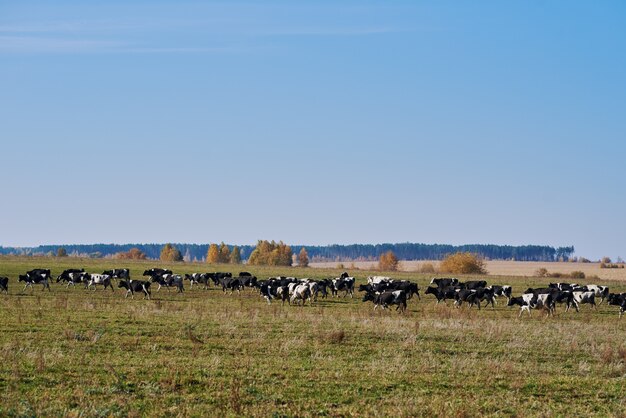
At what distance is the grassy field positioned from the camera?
523 inches

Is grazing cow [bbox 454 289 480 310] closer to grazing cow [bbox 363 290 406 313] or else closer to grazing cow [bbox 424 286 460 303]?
grazing cow [bbox 424 286 460 303]

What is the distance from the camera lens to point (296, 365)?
1733 cm

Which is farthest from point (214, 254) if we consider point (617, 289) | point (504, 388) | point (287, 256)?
point (504, 388)

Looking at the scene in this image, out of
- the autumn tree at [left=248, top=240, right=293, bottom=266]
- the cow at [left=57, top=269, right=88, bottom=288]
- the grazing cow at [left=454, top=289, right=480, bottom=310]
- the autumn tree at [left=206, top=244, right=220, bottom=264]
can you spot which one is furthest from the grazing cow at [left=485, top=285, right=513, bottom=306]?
the autumn tree at [left=206, top=244, right=220, bottom=264]

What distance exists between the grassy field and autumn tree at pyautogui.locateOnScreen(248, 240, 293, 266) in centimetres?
11787

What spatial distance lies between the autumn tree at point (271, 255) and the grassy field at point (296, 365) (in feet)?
387

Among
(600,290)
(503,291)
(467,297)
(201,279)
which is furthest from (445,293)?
(201,279)

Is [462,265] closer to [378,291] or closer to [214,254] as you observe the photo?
[378,291]

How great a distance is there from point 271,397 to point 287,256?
14333cm

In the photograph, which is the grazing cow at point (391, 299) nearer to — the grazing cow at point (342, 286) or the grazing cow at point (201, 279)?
the grazing cow at point (342, 286)

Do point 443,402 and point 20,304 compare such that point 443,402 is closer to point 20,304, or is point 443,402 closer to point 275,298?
point 20,304

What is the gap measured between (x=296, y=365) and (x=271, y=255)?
430 feet

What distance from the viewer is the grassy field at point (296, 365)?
523 inches

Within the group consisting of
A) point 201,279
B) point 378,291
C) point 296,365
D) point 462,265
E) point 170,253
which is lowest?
point 296,365
